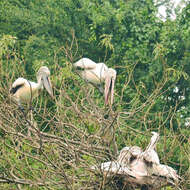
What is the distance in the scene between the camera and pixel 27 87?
731 centimetres

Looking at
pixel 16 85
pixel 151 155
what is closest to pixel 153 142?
pixel 151 155

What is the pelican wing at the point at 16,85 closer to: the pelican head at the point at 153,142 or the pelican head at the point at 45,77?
the pelican head at the point at 45,77

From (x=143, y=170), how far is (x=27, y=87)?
2.34 meters

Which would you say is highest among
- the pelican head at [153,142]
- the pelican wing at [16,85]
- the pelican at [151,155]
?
the pelican wing at [16,85]

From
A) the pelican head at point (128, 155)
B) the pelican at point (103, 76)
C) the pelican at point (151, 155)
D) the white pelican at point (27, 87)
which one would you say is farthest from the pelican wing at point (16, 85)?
the pelican at point (151, 155)

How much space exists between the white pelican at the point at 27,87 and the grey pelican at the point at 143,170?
167 centimetres

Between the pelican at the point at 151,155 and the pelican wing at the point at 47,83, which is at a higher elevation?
the pelican wing at the point at 47,83

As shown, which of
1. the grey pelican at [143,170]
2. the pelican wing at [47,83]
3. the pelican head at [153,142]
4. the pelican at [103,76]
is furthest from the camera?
the pelican at [103,76]

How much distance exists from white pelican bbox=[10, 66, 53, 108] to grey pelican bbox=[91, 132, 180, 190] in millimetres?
1670

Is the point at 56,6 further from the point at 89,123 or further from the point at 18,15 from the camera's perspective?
the point at 89,123

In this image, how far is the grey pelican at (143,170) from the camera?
536 cm

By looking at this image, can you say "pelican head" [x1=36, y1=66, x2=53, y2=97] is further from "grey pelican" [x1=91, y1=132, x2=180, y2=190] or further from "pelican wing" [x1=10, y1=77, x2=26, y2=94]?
"grey pelican" [x1=91, y1=132, x2=180, y2=190]

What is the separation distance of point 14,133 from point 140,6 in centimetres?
812

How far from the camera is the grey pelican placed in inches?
211
